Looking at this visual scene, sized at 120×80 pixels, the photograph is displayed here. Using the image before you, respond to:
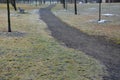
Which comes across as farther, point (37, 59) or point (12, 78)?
point (37, 59)

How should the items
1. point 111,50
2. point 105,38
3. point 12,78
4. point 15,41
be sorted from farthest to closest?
point 105,38 < point 15,41 < point 111,50 < point 12,78

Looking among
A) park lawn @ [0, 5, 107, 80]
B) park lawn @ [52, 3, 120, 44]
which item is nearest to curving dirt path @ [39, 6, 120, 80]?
park lawn @ [0, 5, 107, 80]

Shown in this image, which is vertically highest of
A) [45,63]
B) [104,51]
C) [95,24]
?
[45,63]

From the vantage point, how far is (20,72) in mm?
9086

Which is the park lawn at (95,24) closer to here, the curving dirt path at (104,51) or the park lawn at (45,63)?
the curving dirt path at (104,51)

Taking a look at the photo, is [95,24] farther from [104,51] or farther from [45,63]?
[45,63]

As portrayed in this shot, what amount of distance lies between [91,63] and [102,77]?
1.55m

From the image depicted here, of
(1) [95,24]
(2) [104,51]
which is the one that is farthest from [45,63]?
(1) [95,24]

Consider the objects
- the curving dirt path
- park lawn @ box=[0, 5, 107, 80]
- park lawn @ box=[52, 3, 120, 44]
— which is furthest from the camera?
park lawn @ box=[52, 3, 120, 44]

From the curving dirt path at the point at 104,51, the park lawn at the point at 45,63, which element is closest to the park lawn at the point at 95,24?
the curving dirt path at the point at 104,51

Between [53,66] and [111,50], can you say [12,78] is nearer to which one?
[53,66]

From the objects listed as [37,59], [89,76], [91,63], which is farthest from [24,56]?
[89,76]

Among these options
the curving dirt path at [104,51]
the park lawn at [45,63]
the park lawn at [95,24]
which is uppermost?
the park lawn at [45,63]

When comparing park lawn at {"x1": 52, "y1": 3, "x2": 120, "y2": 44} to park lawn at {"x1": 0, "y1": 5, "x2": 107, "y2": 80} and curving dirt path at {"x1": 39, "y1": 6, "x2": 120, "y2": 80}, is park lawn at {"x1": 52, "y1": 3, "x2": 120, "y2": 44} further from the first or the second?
park lawn at {"x1": 0, "y1": 5, "x2": 107, "y2": 80}
